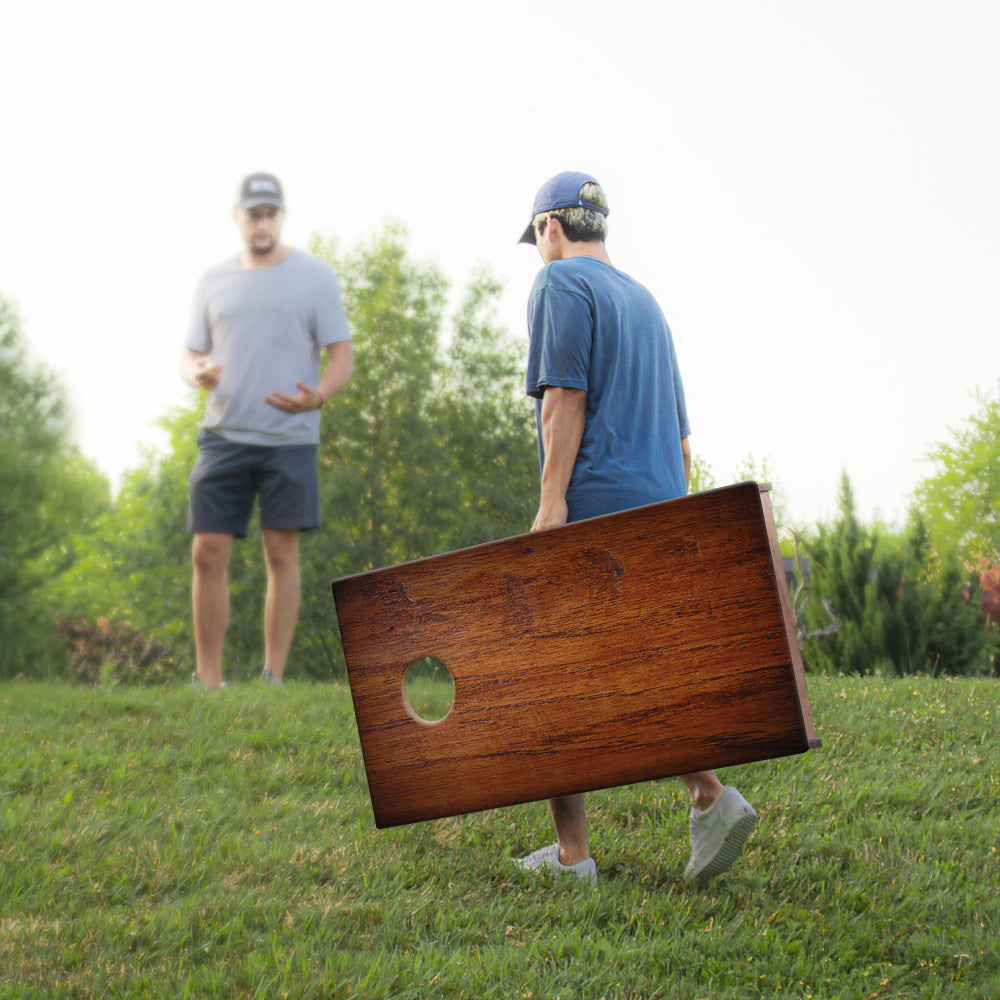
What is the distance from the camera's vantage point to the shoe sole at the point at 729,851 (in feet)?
9.55

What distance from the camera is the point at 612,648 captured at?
1.82 m

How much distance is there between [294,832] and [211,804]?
0.39 metres

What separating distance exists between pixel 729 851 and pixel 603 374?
1561mm

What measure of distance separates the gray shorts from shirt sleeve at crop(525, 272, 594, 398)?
2926 mm

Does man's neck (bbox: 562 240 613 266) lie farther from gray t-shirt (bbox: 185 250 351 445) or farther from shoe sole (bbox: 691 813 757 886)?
gray t-shirt (bbox: 185 250 351 445)

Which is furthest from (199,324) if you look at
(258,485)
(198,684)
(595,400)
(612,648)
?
(612,648)

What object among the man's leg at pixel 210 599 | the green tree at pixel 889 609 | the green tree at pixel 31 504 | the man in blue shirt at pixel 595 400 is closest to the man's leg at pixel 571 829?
the man in blue shirt at pixel 595 400

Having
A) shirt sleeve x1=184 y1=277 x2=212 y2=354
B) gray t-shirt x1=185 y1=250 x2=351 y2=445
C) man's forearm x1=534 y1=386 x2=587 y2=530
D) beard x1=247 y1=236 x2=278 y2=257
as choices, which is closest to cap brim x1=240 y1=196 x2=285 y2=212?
beard x1=247 y1=236 x2=278 y2=257

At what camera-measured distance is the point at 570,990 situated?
232 centimetres

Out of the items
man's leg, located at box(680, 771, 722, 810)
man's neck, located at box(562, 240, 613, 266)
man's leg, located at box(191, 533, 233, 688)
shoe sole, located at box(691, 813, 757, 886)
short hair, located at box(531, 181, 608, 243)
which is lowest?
shoe sole, located at box(691, 813, 757, 886)

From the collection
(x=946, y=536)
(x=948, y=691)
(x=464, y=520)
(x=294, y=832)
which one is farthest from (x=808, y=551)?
(x=946, y=536)

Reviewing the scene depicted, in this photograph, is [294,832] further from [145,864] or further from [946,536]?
[946,536]

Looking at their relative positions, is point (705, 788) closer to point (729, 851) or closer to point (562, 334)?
point (729, 851)

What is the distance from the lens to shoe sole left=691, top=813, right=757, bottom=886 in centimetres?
291
